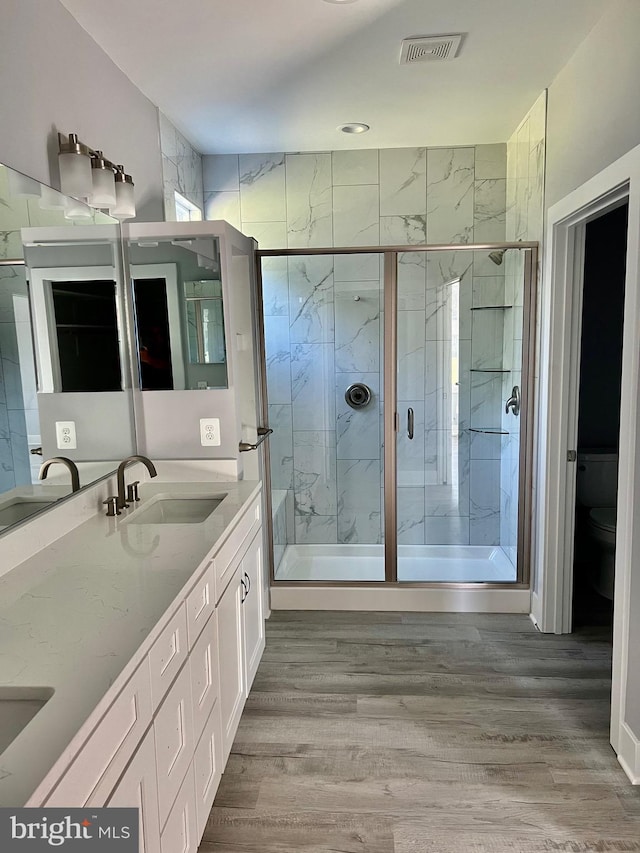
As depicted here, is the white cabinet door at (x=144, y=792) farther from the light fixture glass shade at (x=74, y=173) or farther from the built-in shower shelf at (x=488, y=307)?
the built-in shower shelf at (x=488, y=307)

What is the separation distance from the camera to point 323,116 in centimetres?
308

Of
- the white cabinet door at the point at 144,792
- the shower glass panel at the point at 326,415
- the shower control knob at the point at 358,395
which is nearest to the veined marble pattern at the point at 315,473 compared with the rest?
the shower glass panel at the point at 326,415

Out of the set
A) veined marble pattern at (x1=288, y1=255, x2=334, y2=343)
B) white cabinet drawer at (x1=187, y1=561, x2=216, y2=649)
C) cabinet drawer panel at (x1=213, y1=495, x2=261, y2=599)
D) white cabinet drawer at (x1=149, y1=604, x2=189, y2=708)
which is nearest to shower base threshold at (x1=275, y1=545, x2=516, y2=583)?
cabinet drawer panel at (x1=213, y1=495, x2=261, y2=599)

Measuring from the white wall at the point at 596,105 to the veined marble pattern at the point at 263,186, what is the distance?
1.62 m

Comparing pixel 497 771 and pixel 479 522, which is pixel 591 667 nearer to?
pixel 497 771

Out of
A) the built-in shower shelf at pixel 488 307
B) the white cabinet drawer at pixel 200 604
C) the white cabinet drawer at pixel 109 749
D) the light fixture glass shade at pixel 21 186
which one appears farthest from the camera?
the built-in shower shelf at pixel 488 307

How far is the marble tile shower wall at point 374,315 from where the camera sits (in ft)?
11.8

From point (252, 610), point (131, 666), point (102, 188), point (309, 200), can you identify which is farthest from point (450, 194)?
point (131, 666)

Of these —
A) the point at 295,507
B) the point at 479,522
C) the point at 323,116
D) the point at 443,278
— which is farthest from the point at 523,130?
the point at 295,507

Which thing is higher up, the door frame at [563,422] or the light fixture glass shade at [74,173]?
the light fixture glass shade at [74,173]

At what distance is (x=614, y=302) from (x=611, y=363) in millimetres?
383

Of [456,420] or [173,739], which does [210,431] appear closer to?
[173,739]

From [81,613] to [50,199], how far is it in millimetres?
1348

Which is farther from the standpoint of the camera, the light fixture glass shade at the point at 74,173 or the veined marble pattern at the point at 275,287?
the veined marble pattern at the point at 275,287
